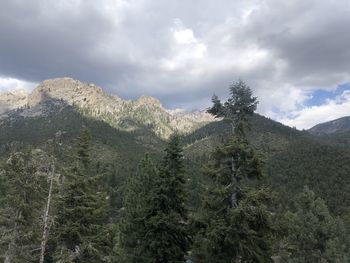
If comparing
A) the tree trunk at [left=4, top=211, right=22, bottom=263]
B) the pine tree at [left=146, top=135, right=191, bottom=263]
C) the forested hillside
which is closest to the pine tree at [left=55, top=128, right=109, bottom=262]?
the forested hillside

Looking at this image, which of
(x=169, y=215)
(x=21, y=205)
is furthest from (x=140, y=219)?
(x=21, y=205)

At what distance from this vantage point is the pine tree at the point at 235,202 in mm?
18359

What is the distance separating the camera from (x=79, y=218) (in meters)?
24.3

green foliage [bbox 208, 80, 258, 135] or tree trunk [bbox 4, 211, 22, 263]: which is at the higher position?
green foliage [bbox 208, 80, 258, 135]

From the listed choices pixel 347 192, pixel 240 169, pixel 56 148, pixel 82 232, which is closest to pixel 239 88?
pixel 240 169

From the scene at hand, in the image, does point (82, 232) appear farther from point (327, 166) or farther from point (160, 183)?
point (327, 166)

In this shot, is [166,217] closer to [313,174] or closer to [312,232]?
[312,232]

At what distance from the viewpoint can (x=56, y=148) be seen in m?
21.8

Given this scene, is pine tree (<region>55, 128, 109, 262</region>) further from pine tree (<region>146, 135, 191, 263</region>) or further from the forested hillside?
pine tree (<region>146, 135, 191, 263</region>)

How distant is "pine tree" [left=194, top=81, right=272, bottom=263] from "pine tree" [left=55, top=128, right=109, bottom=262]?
259 inches

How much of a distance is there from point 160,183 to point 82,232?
5610 mm

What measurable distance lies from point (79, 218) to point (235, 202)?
10210 mm

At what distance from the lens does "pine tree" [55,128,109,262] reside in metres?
23.4

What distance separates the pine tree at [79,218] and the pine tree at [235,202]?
6578 millimetres
